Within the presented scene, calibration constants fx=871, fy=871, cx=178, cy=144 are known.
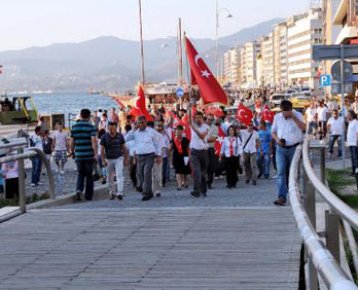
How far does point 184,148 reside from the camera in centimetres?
1962

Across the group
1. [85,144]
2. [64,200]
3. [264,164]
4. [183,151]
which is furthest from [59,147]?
[64,200]

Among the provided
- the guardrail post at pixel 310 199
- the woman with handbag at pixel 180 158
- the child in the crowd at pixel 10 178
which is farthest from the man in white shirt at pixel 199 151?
the guardrail post at pixel 310 199

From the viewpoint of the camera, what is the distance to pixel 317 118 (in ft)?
122

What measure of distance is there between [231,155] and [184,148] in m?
1.19

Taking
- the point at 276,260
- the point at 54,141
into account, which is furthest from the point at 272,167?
the point at 276,260

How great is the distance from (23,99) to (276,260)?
51.0 m

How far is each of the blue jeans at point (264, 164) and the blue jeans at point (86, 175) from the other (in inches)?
277

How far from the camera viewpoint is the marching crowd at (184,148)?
13.4m

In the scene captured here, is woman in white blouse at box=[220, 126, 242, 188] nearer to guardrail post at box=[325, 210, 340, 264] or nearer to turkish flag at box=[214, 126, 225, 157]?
turkish flag at box=[214, 126, 225, 157]

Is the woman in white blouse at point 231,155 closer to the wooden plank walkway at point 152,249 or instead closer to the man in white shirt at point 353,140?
the man in white shirt at point 353,140

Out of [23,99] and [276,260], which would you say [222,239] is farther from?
[23,99]

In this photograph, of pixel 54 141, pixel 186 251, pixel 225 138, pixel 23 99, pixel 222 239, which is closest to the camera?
pixel 186 251

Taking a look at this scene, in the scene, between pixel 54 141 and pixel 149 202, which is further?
pixel 54 141

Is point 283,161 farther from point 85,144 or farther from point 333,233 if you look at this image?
point 333,233
